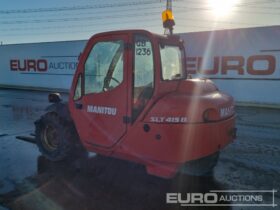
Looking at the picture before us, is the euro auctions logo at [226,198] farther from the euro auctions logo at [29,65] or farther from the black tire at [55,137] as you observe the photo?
the euro auctions logo at [29,65]

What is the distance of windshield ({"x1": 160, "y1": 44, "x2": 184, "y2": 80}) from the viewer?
4.11 metres

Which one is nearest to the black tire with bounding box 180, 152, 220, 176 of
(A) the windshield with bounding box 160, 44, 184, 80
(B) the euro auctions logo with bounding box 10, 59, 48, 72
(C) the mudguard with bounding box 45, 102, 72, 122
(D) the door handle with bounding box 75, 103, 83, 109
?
(A) the windshield with bounding box 160, 44, 184, 80

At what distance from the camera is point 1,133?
7320 mm

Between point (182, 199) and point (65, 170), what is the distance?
6.83 ft

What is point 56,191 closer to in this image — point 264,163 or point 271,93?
point 264,163

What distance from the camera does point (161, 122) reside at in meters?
3.66

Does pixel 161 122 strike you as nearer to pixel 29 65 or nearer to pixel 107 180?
pixel 107 180

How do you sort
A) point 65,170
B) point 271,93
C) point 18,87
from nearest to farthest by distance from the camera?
point 65,170
point 271,93
point 18,87

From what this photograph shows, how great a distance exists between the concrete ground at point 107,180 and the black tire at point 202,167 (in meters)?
0.11

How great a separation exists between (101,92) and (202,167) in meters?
1.99

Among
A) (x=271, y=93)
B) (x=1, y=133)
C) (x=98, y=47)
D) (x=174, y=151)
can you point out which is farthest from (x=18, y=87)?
(x=174, y=151)

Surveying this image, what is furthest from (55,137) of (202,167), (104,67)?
(202,167)

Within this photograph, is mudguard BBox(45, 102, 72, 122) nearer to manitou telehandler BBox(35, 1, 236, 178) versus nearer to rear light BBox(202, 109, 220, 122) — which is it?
manitou telehandler BBox(35, 1, 236, 178)

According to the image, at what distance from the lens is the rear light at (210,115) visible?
11.8 feet
